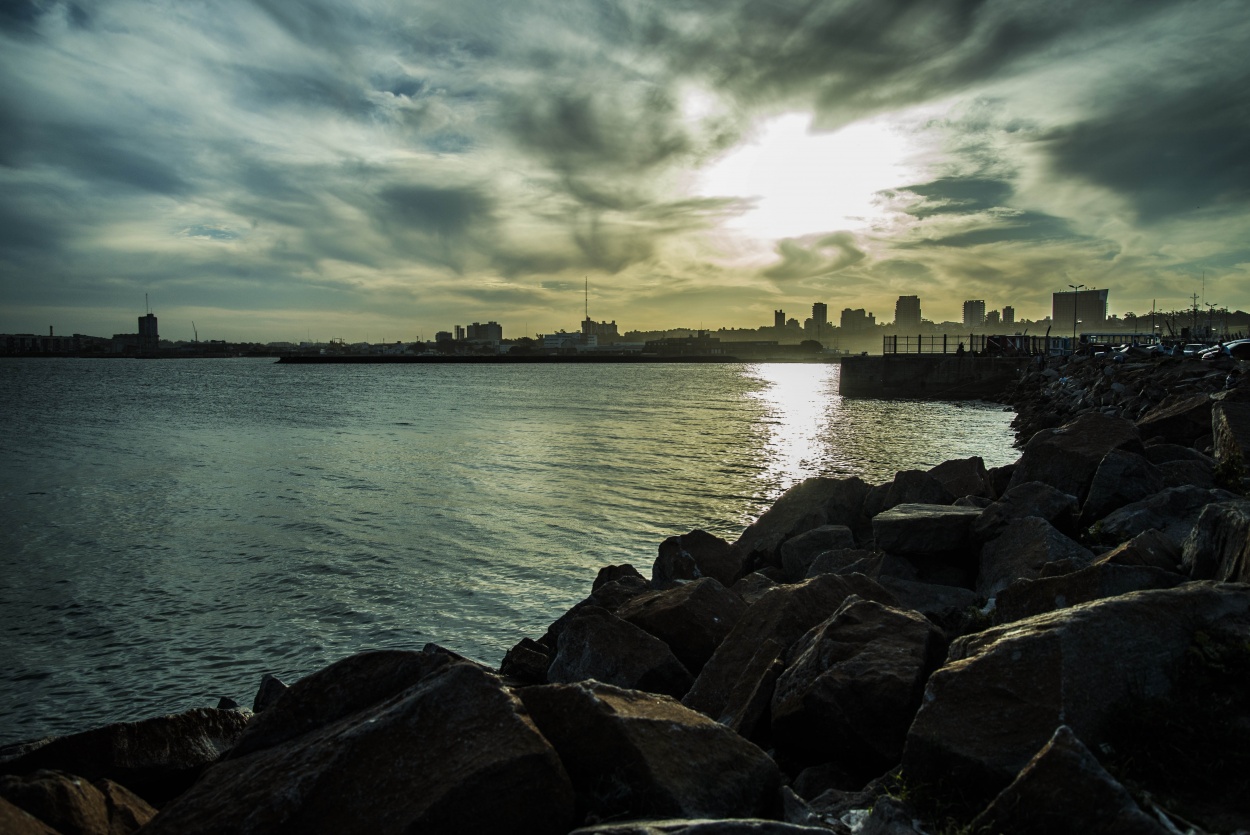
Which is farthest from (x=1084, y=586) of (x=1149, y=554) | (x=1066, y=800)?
(x=1066, y=800)

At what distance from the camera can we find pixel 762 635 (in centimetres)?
566

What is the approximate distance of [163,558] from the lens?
13297mm

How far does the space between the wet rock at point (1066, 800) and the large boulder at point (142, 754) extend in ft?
14.2

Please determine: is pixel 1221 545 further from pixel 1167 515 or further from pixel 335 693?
pixel 335 693

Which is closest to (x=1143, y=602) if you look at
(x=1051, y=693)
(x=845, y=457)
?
(x=1051, y=693)

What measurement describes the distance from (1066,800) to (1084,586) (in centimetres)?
213

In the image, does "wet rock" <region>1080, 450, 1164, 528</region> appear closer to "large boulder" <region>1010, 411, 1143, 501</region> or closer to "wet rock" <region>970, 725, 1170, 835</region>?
"large boulder" <region>1010, 411, 1143, 501</region>

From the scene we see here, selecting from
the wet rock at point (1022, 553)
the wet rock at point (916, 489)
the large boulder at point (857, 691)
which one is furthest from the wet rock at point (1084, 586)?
the wet rock at point (916, 489)

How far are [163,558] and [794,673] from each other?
1287cm

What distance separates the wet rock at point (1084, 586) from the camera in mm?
4609

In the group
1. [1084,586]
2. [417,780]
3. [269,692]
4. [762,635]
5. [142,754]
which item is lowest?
[269,692]

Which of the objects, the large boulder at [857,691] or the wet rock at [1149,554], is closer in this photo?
the large boulder at [857,691]

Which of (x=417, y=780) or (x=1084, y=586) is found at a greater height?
(x=1084, y=586)

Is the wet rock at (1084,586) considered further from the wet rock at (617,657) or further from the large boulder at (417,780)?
the large boulder at (417,780)
